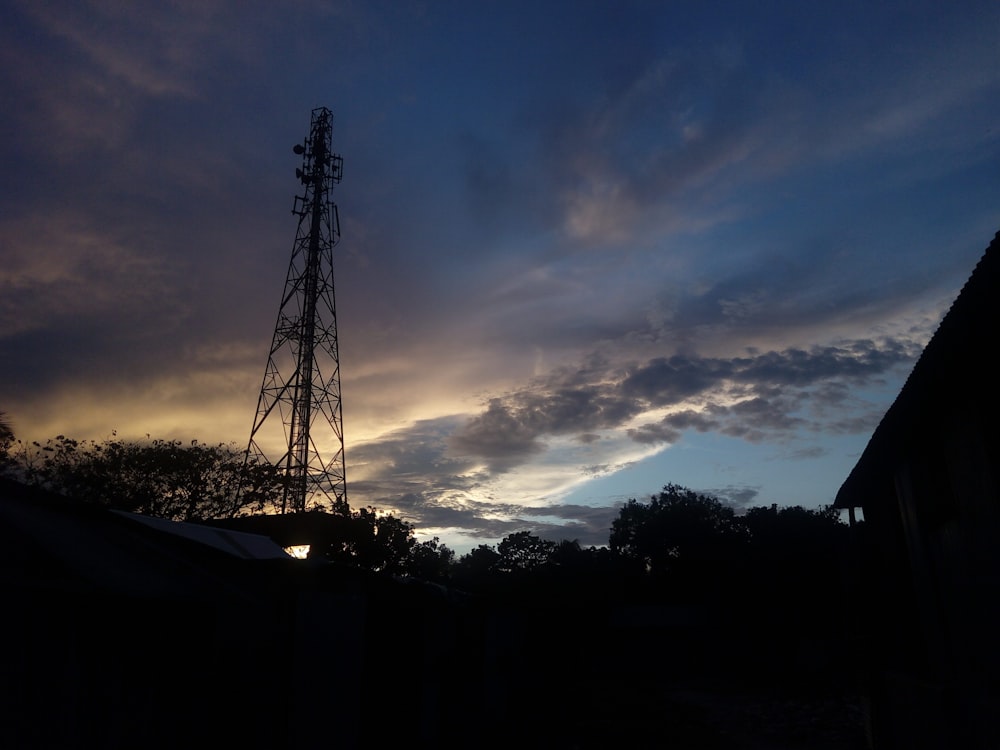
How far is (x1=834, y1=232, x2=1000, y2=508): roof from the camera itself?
4.08 m

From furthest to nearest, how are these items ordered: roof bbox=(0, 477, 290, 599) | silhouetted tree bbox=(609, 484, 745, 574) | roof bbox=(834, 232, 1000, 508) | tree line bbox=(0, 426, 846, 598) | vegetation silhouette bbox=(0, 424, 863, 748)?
1. silhouetted tree bbox=(609, 484, 745, 574)
2. tree line bbox=(0, 426, 846, 598)
3. vegetation silhouette bbox=(0, 424, 863, 748)
4. roof bbox=(0, 477, 290, 599)
5. roof bbox=(834, 232, 1000, 508)

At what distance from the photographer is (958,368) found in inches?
203

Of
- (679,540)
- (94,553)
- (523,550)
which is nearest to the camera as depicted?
(94,553)

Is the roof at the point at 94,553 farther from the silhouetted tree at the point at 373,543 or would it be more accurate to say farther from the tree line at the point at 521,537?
the silhouetted tree at the point at 373,543

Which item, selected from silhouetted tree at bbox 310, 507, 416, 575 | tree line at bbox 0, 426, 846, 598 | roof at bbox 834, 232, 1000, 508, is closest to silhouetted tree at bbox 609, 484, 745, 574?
tree line at bbox 0, 426, 846, 598

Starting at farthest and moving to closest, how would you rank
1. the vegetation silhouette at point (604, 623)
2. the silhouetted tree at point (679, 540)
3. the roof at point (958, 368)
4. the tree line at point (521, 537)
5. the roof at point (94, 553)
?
the silhouetted tree at point (679, 540) < the tree line at point (521, 537) < the vegetation silhouette at point (604, 623) < the roof at point (94, 553) < the roof at point (958, 368)

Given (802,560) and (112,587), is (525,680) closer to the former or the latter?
(112,587)

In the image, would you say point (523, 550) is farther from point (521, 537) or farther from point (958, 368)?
point (958, 368)

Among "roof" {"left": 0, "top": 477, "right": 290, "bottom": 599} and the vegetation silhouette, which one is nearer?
"roof" {"left": 0, "top": 477, "right": 290, "bottom": 599}

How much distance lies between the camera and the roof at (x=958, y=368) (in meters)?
4.08

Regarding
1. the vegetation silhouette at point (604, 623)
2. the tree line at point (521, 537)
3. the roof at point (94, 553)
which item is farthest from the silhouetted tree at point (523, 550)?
the roof at point (94, 553)

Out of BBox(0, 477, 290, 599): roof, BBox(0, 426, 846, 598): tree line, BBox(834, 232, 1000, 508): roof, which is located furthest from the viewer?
BBox(0, 426, 846, 598): tree line

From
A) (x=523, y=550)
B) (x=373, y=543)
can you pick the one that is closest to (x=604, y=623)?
(x=373, y=543)

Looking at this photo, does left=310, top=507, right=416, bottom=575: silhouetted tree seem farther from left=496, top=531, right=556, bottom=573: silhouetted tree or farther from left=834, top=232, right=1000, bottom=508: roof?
left=496, top=531, right=556, bottom=573: silhouetted tree
